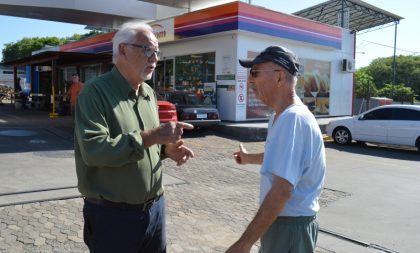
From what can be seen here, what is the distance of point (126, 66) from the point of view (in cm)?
257

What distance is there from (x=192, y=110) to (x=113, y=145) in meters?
11.7

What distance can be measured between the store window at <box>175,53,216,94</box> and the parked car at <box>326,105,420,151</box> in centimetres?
581

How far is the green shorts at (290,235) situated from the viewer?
2.23 m

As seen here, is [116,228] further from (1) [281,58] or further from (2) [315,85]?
(2) [315,85]

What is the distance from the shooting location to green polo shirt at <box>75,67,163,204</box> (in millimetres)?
2189

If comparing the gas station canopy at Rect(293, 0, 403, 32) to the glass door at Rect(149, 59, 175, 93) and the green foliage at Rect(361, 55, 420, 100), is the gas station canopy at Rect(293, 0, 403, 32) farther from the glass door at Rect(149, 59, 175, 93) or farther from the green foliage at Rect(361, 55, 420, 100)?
the green foliage at Rect(361, 55, 420, 100)

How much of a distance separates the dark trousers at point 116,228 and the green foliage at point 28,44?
58.1m

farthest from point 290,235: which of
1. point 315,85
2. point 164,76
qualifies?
point 315,85

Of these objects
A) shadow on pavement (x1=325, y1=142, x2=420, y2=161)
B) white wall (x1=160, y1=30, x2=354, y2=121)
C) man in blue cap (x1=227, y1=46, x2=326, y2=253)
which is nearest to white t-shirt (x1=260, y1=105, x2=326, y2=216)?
man in blue cap (x1=227, y1=46, x2=326, y2=253)

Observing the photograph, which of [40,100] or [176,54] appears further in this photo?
[40,100]

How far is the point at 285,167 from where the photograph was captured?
81.0 inches

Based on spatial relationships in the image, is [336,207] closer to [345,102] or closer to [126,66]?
[126,66]

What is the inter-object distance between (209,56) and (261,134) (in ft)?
16.5

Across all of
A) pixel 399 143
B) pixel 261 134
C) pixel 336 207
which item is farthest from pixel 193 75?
pixel 336 207
